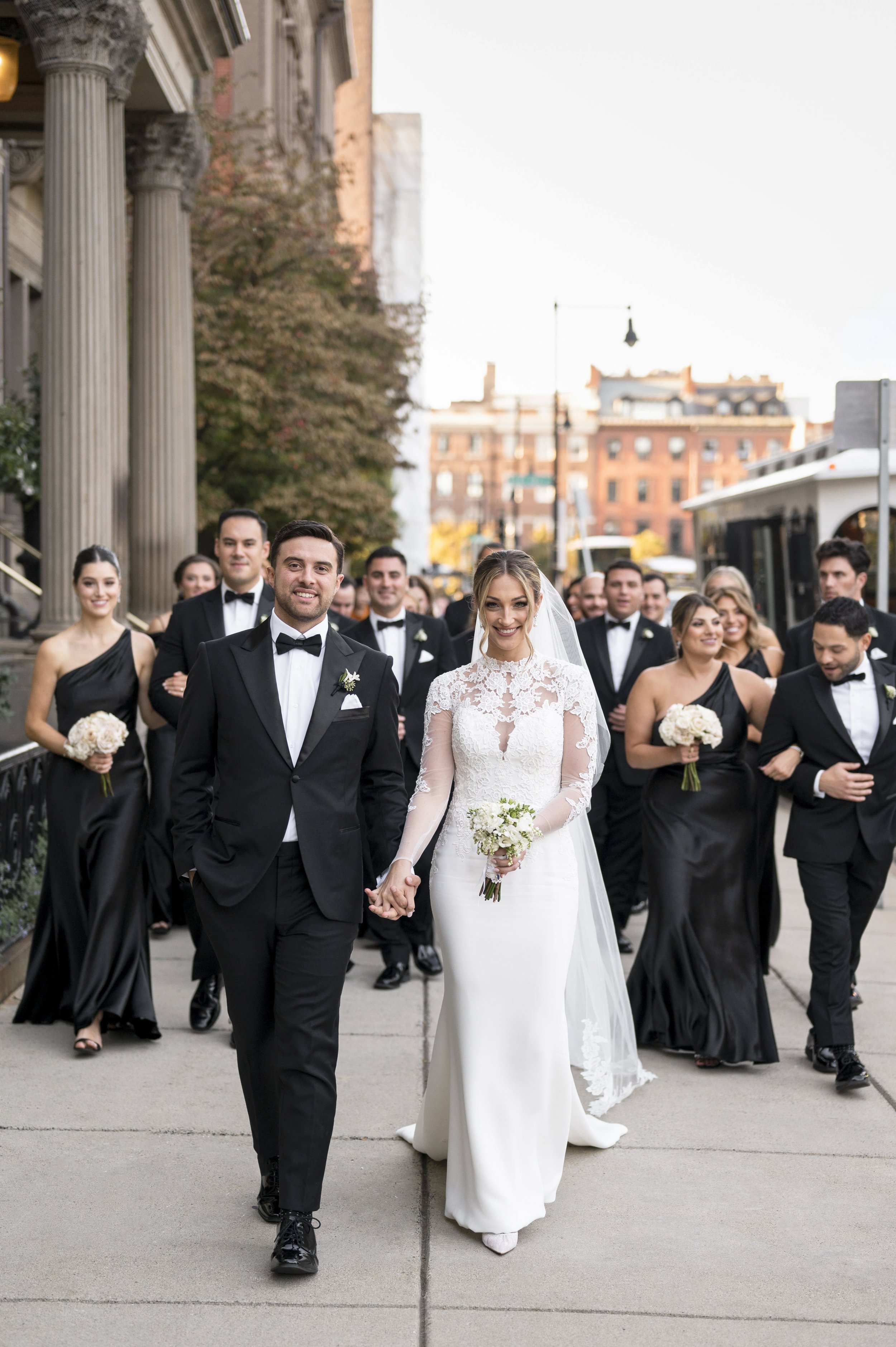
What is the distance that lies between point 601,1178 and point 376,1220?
94cm

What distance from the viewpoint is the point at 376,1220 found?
16.2 feet

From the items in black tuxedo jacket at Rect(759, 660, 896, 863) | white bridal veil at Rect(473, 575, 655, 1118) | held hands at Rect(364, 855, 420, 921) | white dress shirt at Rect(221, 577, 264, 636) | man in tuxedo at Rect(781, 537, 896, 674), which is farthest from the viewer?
man in tuxedo at Rect(781, 537, 896, 674)

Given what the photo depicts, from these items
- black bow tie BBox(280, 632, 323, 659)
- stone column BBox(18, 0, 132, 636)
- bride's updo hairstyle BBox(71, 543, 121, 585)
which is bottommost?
black bow tie BBox(280, 632, 323, 659)

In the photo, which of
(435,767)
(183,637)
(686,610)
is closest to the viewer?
(435,767)

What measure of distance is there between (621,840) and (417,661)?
200cm

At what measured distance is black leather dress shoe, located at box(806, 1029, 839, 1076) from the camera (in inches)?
263

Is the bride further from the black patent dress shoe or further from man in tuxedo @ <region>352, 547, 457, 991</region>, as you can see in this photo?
man in tuxedo @ <region>352, 547, 457, 991</region>

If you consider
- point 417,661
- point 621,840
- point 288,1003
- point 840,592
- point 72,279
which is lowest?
point 621,840

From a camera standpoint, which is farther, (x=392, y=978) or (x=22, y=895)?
(x=22, y=895)

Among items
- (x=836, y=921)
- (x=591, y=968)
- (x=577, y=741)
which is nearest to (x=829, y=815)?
(x=836, y=921)

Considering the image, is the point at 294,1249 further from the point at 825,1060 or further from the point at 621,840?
the point at 621,840

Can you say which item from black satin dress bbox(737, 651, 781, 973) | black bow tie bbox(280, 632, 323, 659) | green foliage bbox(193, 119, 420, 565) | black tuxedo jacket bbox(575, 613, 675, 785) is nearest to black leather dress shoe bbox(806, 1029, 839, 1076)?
black satin dress bbox(737, 651, 781, 973)

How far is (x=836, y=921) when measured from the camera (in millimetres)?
6730

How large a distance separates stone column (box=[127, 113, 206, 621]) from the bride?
39.4ft
